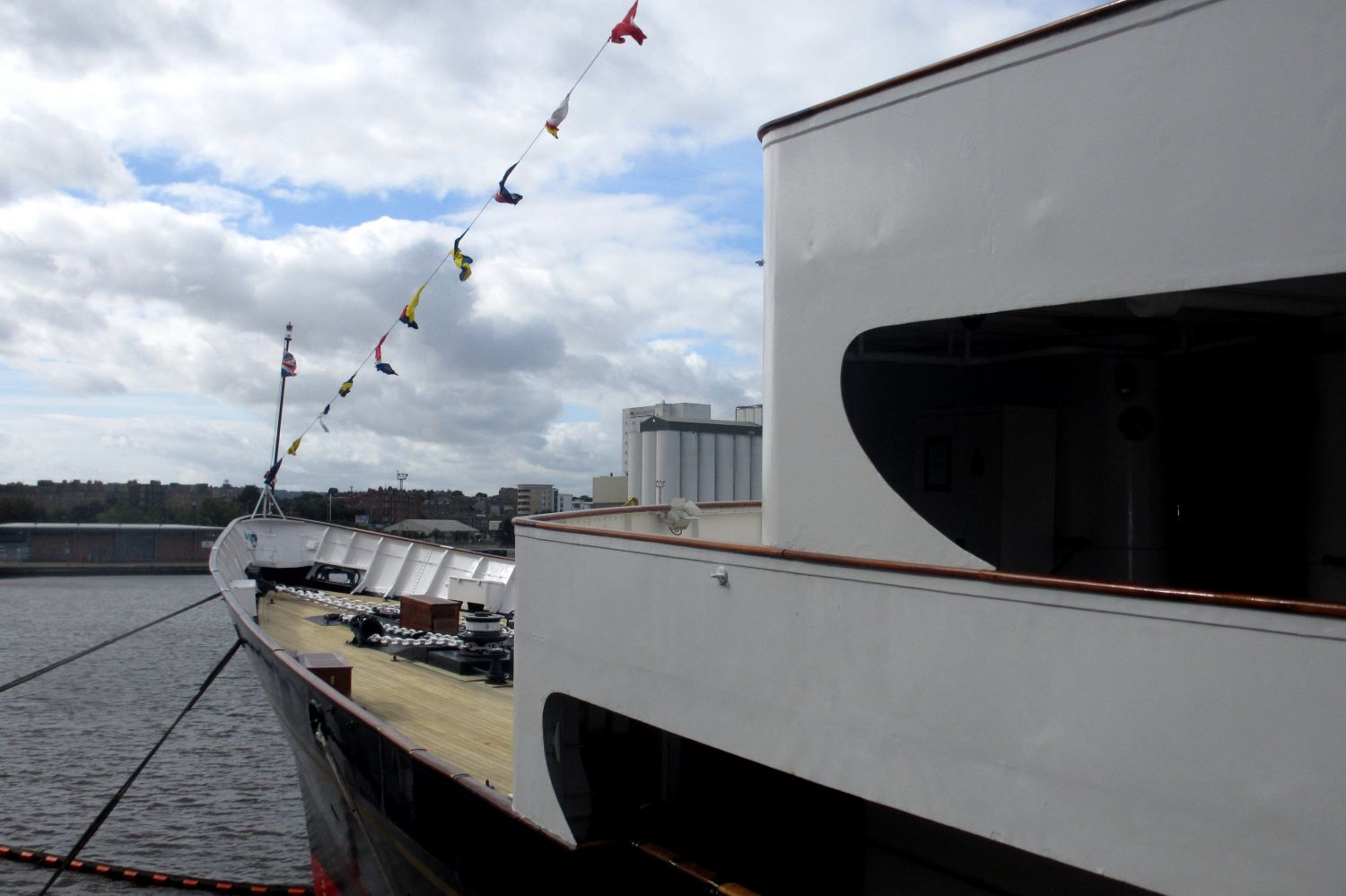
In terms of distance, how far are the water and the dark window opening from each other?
11.6 m

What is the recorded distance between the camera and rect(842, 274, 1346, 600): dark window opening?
15.5 ft

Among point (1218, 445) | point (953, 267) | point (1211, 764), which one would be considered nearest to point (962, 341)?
point (1218, 445)

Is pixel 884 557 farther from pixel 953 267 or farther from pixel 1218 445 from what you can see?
pixel 1218 445

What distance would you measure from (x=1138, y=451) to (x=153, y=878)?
13.0 m

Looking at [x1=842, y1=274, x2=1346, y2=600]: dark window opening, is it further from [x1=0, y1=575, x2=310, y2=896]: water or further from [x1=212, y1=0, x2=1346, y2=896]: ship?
[x1=0, y1=575, x2=310, y2=896]: water

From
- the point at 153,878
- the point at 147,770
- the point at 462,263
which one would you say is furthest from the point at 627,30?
the point at 147,770

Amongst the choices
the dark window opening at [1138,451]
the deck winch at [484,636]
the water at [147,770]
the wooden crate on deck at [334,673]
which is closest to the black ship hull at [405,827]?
the wooden crate on deck at [334,673]

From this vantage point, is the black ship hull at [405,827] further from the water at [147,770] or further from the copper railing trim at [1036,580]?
the water at [147,770]

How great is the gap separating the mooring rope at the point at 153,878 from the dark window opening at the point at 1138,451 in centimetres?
1077

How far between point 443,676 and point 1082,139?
360 inches

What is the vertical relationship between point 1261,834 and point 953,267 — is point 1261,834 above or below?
below

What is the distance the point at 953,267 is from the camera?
3736 millimetres

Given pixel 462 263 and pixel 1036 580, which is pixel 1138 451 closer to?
pixel 1036 580

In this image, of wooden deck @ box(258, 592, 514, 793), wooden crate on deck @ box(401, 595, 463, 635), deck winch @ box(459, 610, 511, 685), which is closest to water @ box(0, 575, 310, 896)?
wooden deck @ box(258, 592, 514, 793)
